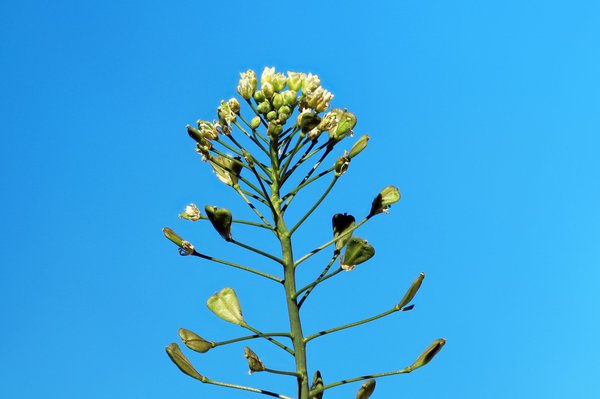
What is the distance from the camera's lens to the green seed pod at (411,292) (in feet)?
21.3

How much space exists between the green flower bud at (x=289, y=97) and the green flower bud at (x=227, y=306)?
5.76ft

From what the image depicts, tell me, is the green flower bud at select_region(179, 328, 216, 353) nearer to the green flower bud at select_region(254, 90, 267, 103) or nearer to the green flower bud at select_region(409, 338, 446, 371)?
the green flower bud at select_region(409, 338, 446, 371)

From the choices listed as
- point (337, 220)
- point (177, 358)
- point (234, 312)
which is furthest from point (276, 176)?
point (177, 358)

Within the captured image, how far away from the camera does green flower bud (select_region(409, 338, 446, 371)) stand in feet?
21.5

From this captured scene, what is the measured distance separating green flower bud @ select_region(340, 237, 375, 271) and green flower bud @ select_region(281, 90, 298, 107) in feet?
4.67

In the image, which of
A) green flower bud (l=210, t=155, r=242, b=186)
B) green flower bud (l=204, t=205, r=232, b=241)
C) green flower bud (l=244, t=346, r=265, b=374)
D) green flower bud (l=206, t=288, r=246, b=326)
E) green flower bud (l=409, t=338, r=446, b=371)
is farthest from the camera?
green flower bud (l=210, t=155, r=242, b=186)

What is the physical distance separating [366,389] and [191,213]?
2.12 m

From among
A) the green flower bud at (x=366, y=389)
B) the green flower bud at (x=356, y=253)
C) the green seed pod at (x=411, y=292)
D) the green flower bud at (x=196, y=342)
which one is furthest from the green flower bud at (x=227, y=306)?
the green seed pod at (x=411, y=292)

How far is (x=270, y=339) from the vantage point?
6.35 m

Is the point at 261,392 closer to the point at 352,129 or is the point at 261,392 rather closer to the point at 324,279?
the point at 324,279

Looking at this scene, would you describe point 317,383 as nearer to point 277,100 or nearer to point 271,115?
point 271,115

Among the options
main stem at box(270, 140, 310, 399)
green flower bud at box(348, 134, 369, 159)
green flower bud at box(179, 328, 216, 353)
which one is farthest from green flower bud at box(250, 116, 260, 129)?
green flower bud at box(179, 328, 216, 353)

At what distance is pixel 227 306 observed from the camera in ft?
22.1

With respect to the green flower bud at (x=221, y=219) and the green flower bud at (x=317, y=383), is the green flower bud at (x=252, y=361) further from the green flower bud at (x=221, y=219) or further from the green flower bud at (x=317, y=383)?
the green flower bud at (x=221, y=219)
